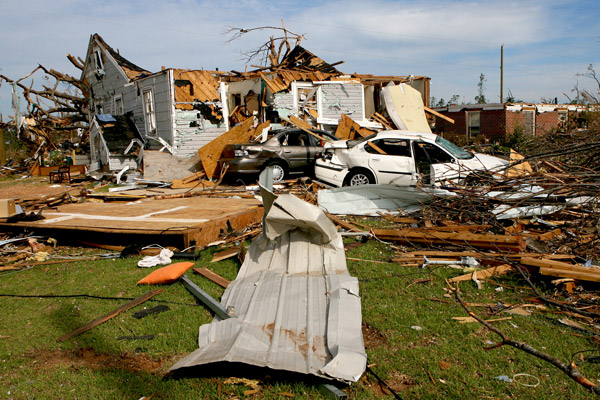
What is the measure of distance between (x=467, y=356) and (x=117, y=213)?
6.78 m

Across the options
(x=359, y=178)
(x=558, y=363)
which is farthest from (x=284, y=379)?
(x=359, y=178)

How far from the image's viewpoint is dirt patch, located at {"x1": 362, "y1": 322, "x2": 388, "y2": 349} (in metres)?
3.84

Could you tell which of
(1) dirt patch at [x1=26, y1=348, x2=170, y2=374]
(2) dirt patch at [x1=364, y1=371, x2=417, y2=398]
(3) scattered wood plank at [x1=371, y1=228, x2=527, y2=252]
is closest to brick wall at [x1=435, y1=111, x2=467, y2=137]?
(3) scattered wood plank at [x1=371, y1=228, x2=527, y2=252]

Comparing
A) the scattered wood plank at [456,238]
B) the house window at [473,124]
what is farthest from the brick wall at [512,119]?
the scattered wood plank at [456,238]

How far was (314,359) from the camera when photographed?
3.32m

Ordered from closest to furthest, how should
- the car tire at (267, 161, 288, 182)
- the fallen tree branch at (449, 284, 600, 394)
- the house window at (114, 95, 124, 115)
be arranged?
the fallen tree branch at (449, 284, 600, 394), the car tire at (267, 161, 288, 182), the house window at (114, 95, 124, 115)

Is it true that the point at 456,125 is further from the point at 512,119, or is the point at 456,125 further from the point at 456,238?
the point at 456,238

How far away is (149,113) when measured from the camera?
62.7 feet

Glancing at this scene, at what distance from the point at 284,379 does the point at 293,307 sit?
96 cm

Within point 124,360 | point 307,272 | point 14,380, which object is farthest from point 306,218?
point 14,380

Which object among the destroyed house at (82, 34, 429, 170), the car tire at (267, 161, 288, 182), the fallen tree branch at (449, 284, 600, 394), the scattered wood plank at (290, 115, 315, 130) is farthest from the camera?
the destroyed house at (82, 34, 429, 170)

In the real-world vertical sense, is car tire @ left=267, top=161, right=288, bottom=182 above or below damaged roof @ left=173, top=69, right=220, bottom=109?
below

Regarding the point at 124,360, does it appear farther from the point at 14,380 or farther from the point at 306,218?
the point at 306,218

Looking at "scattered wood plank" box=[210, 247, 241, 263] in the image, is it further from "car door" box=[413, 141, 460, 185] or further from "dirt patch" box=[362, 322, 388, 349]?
"car door" box=[413, 141, 460, 185]
